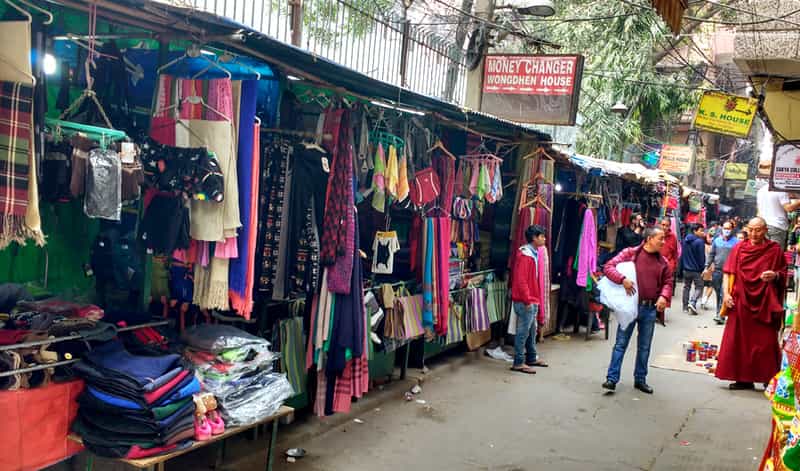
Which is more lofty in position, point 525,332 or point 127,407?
point 127,407

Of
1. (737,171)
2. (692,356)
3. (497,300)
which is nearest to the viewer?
(497,300)

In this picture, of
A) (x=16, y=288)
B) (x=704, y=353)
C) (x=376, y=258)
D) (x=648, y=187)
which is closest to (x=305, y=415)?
(x=376, y=258)

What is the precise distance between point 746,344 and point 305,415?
5.71 meters

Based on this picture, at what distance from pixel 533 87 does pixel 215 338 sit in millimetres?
6266

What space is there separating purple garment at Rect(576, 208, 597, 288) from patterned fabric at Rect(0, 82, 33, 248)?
8.86 metres

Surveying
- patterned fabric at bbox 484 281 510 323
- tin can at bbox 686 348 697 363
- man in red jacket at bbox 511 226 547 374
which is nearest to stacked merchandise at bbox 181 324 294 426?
man in red jacket at bbox 511 226 547 374

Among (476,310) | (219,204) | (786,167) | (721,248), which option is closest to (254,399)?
(219,204)

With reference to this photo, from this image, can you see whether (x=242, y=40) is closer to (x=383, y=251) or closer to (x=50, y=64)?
(x=50, y=64)

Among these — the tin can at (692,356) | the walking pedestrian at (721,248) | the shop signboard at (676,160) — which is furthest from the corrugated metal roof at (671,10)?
the shop signboard at (676,160)

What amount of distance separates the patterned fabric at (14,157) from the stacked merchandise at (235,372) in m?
1.56

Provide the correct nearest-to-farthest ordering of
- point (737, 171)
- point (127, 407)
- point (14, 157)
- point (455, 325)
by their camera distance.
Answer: point (14, 157)
point (127, 407)
point (455, 325)
point (737, 171)

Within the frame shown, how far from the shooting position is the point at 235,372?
443 centimetres

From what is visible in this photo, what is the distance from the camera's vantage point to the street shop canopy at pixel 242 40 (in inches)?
145

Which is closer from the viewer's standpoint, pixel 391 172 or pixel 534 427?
pixel 391 172
